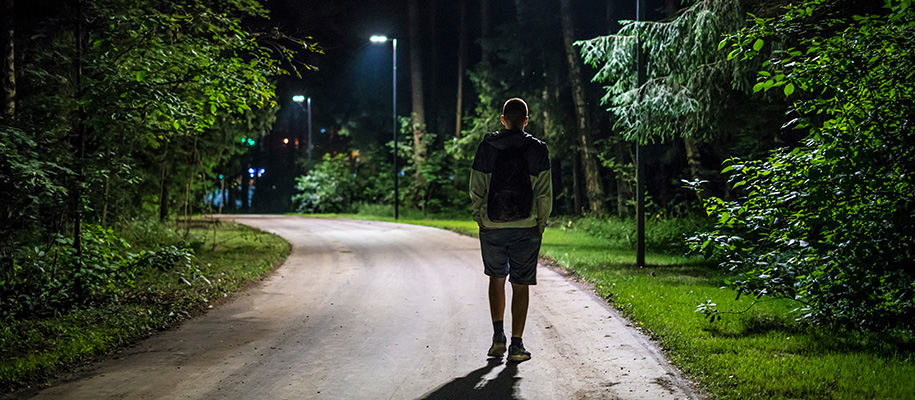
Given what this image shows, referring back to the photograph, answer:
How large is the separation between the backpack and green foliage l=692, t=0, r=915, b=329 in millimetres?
1985

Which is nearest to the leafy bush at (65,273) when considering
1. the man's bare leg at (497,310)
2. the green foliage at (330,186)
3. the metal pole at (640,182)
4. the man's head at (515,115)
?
the man's bare leg at (497,310)

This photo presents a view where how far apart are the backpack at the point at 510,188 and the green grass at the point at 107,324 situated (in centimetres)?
394

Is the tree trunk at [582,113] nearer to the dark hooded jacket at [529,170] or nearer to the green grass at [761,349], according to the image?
the green grass at [761,349]

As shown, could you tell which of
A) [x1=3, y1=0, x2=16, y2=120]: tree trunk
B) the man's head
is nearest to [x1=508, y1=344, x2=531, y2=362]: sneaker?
the man's head

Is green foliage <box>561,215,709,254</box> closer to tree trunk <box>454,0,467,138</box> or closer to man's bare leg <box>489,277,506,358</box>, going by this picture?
man's bare leg <box>489,277,506,358</box>

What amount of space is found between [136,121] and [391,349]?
496 centimetres

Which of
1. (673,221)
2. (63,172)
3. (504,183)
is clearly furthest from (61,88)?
(673,221)

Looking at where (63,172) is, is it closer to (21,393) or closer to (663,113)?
(21,393)

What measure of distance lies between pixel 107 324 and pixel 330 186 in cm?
3528

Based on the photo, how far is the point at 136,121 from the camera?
898 centimetres

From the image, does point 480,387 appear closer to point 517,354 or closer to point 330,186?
point 517,354

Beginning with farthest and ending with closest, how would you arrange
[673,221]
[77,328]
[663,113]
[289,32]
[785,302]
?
1. [673,221]
2. [663,113]
3. [289,32]
4. [785,302]
5. [77,328]

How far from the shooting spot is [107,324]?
7.45 metres

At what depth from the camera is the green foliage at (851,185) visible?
5746mm
